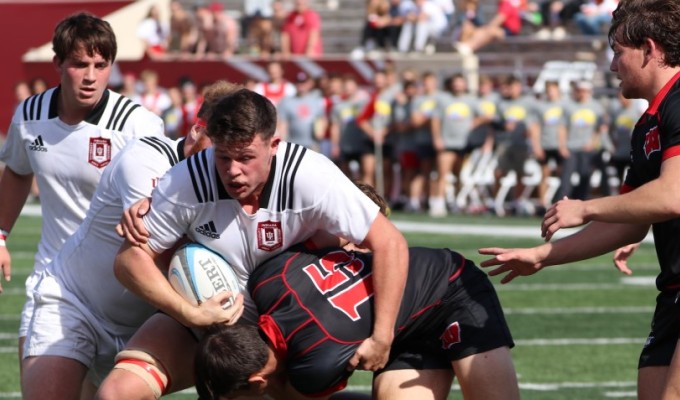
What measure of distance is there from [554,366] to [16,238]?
8596mm

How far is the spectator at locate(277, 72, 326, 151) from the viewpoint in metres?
19.9

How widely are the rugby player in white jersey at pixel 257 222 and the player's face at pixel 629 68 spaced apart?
3.22ft

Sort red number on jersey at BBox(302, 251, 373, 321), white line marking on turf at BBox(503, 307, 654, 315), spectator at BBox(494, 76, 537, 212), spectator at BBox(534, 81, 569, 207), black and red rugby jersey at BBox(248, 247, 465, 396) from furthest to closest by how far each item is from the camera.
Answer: spectator at BBox(494, 76, 537, 212) → spectator at BBox(534, 81, 569, 207) → white line marking on turf at BBox(503, 307, 654, 315) → red number on jersey at BBox(302, 251, 373, 321) → black and red rugby jersey at BBox(248, 247, 465, 396)

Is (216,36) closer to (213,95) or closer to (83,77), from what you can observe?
(83,77)

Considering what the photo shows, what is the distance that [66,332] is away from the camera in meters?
5.48

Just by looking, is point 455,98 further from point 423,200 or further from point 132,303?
point 132,303

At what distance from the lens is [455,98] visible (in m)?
18.9

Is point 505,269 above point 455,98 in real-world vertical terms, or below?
above

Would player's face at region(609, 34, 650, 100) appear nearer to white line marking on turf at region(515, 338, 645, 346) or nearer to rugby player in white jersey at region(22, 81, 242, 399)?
rugby player in white jersey at region(22, 81, 242, 399)

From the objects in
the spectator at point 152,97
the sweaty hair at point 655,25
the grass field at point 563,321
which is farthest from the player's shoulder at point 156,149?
the spectator at point 152,97

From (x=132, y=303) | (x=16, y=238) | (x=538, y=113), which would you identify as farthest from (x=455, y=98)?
(x=132, y=303)

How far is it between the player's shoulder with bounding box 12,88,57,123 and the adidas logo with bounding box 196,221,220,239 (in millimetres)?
1299

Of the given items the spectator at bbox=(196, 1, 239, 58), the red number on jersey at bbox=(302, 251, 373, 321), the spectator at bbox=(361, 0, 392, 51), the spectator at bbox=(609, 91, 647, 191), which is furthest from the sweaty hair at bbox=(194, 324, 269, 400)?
the spectator at bbox=(196, 1, 239, 58)

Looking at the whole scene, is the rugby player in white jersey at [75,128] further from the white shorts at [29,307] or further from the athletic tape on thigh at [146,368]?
the athletic tape on thigh at [146,368]
